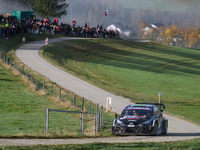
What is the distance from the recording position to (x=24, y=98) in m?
24.7

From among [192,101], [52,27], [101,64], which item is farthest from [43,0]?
[192,101]

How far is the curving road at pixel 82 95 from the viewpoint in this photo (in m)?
11.9

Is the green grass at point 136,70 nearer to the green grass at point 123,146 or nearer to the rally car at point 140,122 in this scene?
the rally car at point 140,122

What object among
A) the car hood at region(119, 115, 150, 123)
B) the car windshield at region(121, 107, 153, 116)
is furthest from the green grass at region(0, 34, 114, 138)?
the car windshield at region(121, 107, 153, 116)

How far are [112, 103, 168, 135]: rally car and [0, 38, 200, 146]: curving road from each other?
0.31m

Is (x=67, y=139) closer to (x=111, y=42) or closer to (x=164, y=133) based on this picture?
(x=164, y=133)

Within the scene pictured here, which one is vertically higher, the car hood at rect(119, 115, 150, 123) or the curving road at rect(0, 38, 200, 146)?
the car hood at rect(119, 115, 150, 123)

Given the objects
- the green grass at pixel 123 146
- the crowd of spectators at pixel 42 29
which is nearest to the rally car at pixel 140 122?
the green grass at pixel 123 146

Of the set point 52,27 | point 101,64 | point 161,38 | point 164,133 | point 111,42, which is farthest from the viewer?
point 161,38

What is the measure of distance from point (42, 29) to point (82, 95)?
39760 mm

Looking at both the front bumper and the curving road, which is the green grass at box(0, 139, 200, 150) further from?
the front bumper

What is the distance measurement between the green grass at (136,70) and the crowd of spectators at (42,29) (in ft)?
19.5

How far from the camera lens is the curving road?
11891 mm

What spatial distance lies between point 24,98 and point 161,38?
125586 millimetres
